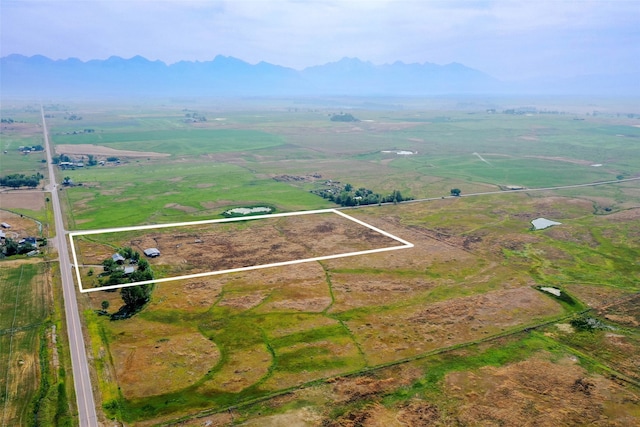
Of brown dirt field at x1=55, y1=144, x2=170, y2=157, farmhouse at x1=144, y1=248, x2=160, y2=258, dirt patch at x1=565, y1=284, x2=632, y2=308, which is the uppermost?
brown dirt field at x1=55, y1=144, x2=170, y2=157

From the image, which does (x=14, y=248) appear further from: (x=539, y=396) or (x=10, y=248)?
A: (x=539, y=396)

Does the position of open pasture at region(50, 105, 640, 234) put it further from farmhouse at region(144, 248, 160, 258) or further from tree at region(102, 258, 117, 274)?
tree at region(102, 258, 117, 274)

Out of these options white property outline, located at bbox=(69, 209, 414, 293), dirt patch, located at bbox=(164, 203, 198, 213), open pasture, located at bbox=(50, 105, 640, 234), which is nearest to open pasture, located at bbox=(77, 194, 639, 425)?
white property outline, located at bbox=(69, 209, 414, 293)

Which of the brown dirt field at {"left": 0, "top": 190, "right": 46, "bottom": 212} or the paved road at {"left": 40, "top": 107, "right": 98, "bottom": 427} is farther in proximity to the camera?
the brown dirt field at {"left": 0, "top": 190, "right": 46, "bottom": 212}

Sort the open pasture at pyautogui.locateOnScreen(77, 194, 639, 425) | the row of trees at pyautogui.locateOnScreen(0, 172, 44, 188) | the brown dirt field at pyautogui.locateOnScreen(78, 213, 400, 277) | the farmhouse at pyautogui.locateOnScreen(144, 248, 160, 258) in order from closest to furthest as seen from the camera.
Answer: the open pasture at pyautogui.locateOnScreen(77, 194, 639, 425) < the brown dirt field at pyautogui.locateOnScreen(78, 213, 400, 277) < the farmhouse at pyautogui.locateOnScreen(144, 248, 160, 258) < the row of trees at pyautogui.locateOnScreen(0, 172, 44, 188)

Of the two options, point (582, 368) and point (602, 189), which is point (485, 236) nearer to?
point (582, 368)

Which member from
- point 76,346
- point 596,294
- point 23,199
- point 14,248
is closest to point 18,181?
point 23,199

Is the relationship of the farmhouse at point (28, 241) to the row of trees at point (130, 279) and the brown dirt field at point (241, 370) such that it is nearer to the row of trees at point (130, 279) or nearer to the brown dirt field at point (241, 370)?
the row of trees at point (130, 279)
